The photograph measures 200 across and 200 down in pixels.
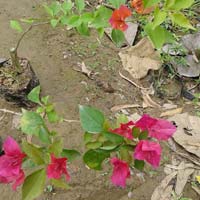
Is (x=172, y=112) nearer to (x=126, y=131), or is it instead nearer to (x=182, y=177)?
(x=182, y=177)

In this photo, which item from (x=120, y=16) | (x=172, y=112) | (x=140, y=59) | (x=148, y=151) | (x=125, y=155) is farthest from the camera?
(x=140, y=59)

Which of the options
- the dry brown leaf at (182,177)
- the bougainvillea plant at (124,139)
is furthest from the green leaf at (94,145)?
the dry brown leaf at (182,177)

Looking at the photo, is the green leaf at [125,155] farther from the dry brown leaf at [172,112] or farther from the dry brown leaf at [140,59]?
the dry brown leaf at [140,59]

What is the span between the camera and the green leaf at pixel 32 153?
Answer: 3.83 ft

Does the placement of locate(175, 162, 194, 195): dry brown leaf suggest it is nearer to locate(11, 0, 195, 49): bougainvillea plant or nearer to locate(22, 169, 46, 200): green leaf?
locate(11, 0, 195, 49): bougainvillea plant

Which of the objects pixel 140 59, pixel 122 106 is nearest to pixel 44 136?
pixel 122 106

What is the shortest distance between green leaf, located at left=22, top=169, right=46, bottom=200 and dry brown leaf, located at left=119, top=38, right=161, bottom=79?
1.41 m

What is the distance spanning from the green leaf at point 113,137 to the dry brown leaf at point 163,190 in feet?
2.79

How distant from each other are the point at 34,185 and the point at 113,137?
24 centimetres

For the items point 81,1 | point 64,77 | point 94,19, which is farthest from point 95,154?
point 64,77

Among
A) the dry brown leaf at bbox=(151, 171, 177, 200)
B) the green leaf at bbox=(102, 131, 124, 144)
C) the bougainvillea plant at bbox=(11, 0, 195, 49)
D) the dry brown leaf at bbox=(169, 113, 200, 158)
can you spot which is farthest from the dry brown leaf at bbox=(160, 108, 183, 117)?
the green leaf at bbox=(102, 131, 124, 144)

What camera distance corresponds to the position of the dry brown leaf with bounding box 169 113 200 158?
2160 mm

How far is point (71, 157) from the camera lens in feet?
4.23

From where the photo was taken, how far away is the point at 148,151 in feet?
3.72
